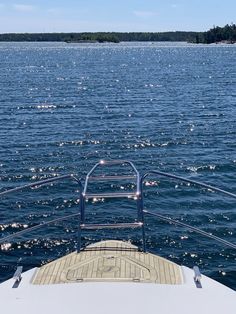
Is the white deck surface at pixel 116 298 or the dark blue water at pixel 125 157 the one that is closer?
the white deck surface at pixel 116 298

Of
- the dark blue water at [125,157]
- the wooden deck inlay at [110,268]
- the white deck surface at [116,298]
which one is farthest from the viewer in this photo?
the dark blue water at [125,157]

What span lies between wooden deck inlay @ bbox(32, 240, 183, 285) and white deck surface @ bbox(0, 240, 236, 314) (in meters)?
0.44

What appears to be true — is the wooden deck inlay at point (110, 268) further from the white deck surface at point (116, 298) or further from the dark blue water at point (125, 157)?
the dark blue water at point (125, 157)

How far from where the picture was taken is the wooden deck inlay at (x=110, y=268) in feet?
26.9

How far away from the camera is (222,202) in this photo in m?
21.2

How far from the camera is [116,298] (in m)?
7.02

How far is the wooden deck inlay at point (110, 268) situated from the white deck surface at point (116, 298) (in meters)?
0.44

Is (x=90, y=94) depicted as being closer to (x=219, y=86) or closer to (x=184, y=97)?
(x=184, y=97)

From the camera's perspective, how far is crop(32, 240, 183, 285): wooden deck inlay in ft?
26.9

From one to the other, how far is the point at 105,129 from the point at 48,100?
1827 cm

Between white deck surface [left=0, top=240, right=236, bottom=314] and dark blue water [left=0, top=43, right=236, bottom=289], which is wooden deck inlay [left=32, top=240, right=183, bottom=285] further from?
dark blue water [left=0, top=43, right=236, bottom=289]

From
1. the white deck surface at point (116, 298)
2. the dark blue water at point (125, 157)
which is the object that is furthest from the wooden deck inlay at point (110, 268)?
the dark blue water at point (125, 157)

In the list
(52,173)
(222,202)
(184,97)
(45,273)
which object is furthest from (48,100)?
(45,273)

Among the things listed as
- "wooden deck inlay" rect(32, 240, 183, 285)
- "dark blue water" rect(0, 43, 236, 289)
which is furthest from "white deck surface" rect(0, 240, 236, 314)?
Result: "dark blue water" rect(0, 43, 236, 289)
